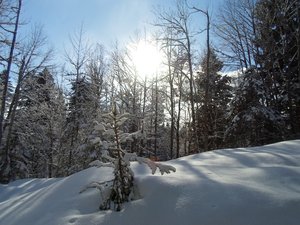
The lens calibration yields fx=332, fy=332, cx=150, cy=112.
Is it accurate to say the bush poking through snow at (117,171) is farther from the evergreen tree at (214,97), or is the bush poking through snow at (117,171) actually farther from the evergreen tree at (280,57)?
the evergreen tree at (214,97)

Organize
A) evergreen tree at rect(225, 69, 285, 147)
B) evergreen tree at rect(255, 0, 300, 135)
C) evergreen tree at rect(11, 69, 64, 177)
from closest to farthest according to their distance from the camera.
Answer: evergreen tree at rect(225, 69, 285, 147)
evergreen tree at rect(255, 0, 300, 135)
evergreen tree at rect(11, 69, 64, 177)

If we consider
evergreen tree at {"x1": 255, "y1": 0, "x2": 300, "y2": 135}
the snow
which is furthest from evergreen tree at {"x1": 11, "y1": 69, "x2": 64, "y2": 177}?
the snow

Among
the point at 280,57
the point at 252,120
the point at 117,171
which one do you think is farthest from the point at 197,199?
the point at 280,57

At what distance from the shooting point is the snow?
2.72 meters

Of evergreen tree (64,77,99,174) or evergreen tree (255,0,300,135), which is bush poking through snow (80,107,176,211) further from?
evergreen tree (64,77,99,174)

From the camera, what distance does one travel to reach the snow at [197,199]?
2.72 m

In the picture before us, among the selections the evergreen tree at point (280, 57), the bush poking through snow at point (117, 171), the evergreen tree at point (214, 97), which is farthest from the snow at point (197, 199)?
the evergreen tree at point (214, 97)

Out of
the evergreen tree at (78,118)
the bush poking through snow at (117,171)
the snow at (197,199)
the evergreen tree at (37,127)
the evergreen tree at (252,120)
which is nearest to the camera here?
the snow at (197,199)

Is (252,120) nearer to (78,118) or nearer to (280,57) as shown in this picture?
(280,57)

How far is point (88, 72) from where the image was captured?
2712 cm

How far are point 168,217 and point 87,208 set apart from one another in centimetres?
97

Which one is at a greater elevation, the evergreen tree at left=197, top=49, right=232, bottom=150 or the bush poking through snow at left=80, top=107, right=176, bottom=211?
the evergreen tree at left=197, top=49, right=232, bottom=150

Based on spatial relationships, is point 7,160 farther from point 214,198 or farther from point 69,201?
point 214,198

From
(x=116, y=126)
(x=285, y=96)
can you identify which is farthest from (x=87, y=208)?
(x=285, y=96)
